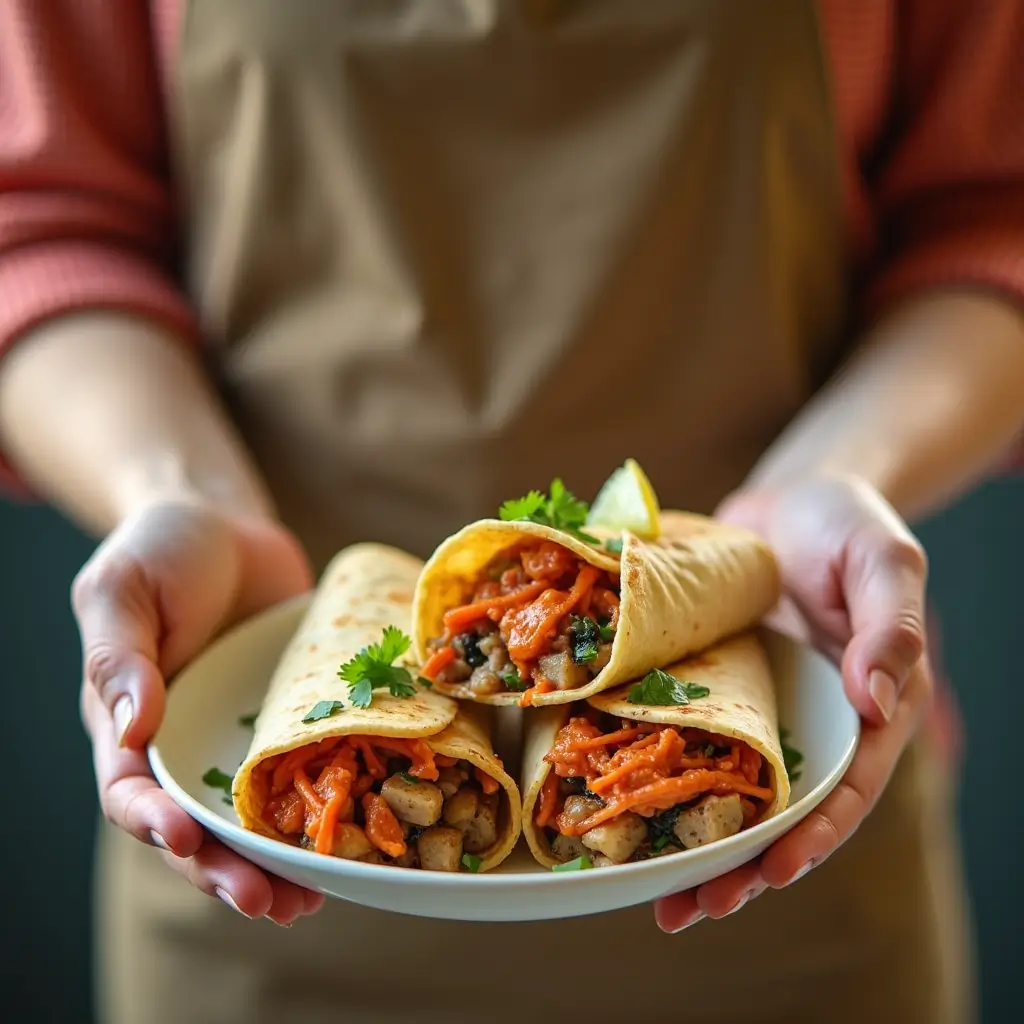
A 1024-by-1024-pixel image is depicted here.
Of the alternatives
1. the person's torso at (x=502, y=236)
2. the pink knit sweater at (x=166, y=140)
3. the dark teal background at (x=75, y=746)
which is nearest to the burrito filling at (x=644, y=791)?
the person's torso at (x=502, y=236)

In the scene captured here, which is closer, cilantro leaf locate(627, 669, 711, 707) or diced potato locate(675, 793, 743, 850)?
diced potato locate(675, 793, 743, 850)

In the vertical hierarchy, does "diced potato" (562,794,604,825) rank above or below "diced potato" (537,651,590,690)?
below

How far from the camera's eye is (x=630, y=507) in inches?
92.8

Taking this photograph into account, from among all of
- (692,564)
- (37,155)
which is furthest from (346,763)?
(37,155)

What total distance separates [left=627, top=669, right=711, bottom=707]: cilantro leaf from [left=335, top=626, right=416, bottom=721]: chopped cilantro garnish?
0.37 meters

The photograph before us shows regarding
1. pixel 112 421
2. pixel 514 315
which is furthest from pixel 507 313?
pixel 112 421

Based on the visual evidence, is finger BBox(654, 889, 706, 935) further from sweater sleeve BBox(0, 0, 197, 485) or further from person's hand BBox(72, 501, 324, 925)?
sweater sleeve BBox(0, 0, 197, 485)

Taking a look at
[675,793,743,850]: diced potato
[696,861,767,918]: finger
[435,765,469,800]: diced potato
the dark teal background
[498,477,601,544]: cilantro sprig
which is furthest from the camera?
the dark teal background

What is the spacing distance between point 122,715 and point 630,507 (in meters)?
0.95

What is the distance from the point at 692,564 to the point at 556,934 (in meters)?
1.02

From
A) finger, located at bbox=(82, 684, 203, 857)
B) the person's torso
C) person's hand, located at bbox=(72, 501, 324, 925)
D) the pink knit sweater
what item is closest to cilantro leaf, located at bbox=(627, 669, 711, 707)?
person's hand, located at bbox=(72, 501, 324, 925)

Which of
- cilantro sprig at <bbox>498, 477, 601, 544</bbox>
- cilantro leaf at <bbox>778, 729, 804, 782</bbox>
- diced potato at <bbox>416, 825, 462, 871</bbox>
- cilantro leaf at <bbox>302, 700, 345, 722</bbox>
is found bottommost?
cilantro leaf at <bbox>778, 729, 804, 782</bbox>

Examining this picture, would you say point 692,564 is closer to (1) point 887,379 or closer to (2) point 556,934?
(1) point 887,379

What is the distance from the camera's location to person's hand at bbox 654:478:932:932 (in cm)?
184
